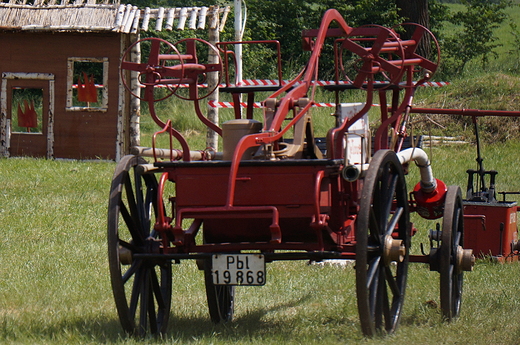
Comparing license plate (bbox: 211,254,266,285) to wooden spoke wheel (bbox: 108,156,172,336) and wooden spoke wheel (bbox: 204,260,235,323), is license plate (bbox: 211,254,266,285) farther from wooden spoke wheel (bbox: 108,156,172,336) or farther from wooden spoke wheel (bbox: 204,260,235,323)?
wooden spoke wheel (bbox: 204,260,235,323)

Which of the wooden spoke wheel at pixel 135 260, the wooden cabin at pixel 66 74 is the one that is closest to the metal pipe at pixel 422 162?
the wooden spoke wheel at pixel 135 260

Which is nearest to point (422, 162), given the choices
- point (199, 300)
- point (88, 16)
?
point (199, 300)

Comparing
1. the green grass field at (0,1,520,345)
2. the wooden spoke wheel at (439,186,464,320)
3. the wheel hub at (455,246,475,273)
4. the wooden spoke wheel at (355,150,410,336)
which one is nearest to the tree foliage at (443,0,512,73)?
the green grass field at (0,1,520,345)

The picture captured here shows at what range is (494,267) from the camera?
8039 millimetres

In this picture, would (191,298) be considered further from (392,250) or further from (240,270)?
(392,250)

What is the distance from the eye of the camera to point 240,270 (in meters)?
4.96

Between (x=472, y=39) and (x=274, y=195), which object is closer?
(x=274, y=195)

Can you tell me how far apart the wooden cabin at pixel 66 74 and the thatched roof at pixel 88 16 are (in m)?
0.02

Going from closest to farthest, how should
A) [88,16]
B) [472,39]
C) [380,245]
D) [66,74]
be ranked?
[380,245], [88,16], [66,74], [472,39]

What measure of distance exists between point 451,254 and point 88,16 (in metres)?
12.9

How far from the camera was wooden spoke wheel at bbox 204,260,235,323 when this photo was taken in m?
6.01

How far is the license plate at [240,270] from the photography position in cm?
→ 495

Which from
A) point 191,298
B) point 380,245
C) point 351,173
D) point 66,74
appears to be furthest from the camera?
point 66,74

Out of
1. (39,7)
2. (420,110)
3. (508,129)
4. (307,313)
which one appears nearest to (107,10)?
(39,7)
